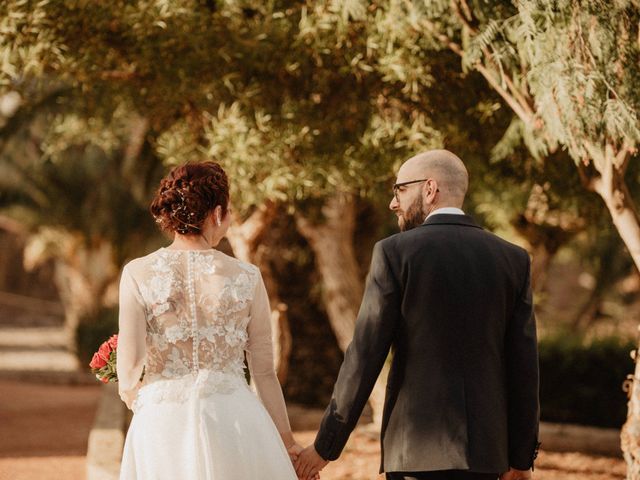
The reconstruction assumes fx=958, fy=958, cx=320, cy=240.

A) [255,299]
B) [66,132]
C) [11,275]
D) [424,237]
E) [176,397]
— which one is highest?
[66,132]

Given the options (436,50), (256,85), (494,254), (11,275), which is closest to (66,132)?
(256,85)

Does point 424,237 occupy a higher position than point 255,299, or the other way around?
point 424,237

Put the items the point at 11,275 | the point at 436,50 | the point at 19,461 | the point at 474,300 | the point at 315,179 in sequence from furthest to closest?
1. the point at 11,275
2. the point at 19,461
3. the point at 315,179
4. the point at 436,50
5. the point at 474,300

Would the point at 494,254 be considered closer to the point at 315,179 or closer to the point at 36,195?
the point at 315,179

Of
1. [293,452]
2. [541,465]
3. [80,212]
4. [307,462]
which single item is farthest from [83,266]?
[307,462]

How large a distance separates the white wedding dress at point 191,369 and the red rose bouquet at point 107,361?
470 millimetres

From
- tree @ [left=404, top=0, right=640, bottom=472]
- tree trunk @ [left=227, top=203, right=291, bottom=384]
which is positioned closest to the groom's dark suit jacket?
tree @ [left=404, top=0, right=640, bottom=472]

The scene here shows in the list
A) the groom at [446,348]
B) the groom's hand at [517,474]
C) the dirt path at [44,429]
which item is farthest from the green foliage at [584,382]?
the groom at [446,348]

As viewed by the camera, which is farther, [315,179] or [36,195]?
[36,195]

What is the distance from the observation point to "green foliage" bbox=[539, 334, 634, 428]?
37.8ft

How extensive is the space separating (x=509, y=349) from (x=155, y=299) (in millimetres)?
1365

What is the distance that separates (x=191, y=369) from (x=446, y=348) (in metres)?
1.03

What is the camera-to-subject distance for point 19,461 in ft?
32.3

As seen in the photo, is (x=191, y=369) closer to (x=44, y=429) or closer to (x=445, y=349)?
(x=445, y=349)
